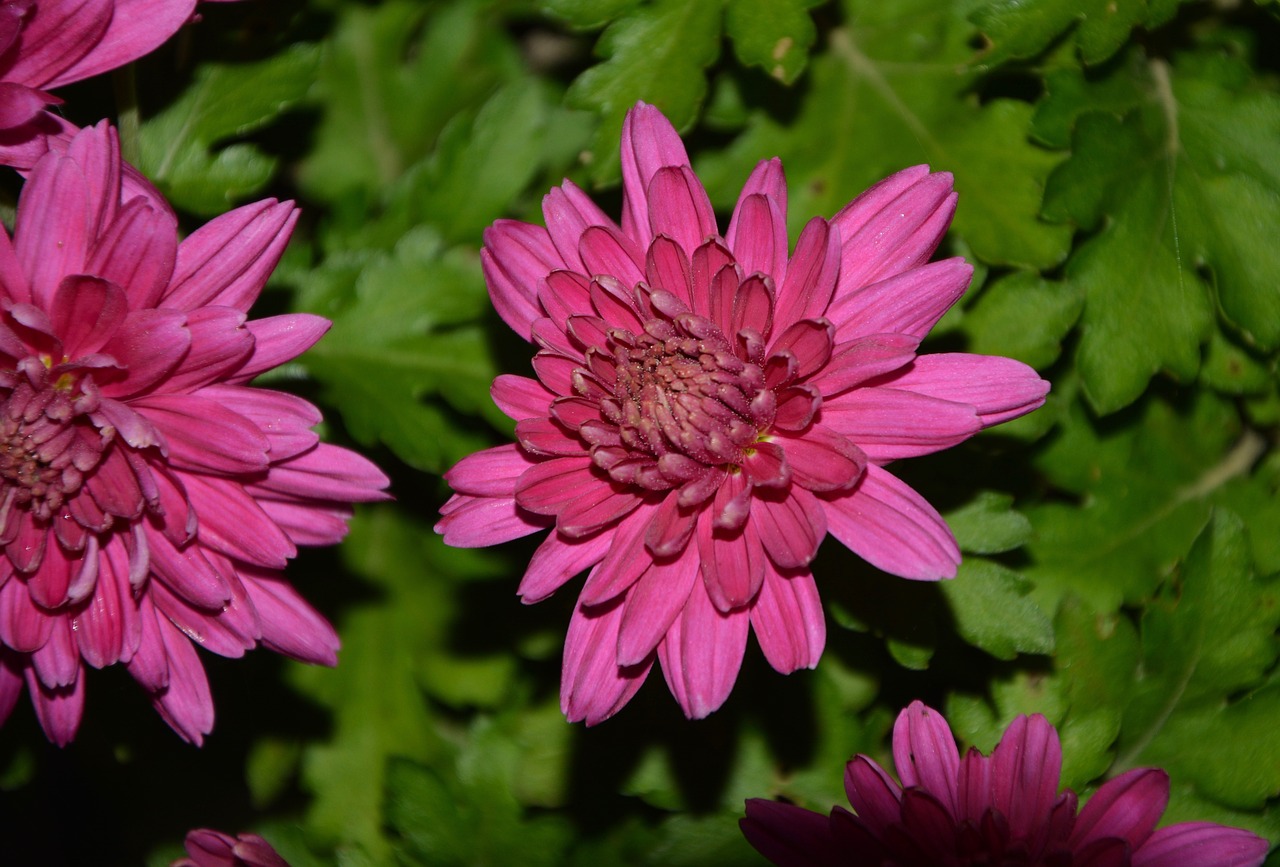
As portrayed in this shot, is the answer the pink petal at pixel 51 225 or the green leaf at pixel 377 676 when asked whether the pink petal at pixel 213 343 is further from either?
the green leaf at pixel 377 676

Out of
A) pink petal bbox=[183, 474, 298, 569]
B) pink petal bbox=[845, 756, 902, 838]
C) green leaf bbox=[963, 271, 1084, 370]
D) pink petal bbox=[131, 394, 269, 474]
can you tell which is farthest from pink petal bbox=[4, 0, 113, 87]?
pink petal bbox=[845, 756, 902, 838]

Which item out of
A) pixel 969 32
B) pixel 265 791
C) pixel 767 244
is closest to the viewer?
pixel 767 244

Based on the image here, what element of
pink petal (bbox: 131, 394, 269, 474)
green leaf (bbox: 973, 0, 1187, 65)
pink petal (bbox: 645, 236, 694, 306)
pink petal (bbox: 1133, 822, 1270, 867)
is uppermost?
green leaf (bbox: 973, 0, 1187, 65)

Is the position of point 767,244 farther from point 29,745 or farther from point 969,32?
point 29,745

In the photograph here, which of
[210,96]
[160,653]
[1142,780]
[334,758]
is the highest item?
[210,96]

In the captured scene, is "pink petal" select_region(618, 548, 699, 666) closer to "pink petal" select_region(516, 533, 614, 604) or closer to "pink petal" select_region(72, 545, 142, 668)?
"pink petal" select_region(516, 533, 614, 604)

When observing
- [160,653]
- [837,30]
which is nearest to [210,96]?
[160,653]

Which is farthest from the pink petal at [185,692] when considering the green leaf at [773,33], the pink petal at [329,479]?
the green leaf at [773,33]
